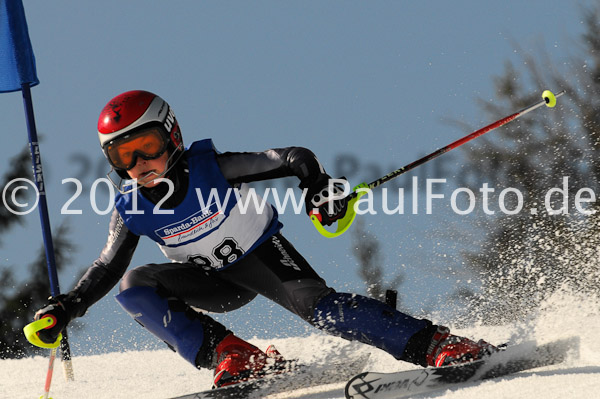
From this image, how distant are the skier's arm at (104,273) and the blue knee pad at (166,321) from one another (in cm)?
28

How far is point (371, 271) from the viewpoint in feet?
56.6

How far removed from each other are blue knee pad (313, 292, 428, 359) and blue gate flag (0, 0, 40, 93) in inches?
165

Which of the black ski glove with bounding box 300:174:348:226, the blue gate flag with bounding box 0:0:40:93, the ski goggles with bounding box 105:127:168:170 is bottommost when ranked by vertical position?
the black ski glove with bounding box 300:174:348:226

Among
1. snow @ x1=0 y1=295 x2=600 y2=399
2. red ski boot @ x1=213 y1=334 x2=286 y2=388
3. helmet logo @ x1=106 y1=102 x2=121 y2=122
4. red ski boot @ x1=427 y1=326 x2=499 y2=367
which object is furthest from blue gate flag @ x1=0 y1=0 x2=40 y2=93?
red ski boot @ x1=427 y1=326 x2=499 y2=367

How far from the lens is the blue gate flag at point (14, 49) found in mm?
6613

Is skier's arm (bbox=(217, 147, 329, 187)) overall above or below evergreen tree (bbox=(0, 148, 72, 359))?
above

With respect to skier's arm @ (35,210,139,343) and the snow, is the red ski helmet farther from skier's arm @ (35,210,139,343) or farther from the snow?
the snow

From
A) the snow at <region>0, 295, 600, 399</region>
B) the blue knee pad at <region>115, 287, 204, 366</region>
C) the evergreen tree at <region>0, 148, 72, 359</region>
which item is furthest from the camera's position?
the evergreen tree at <region>0, 148, 72, 359</region>

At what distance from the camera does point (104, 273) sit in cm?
425

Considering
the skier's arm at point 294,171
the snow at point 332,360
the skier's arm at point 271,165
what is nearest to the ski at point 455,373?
the snow at point 332,360

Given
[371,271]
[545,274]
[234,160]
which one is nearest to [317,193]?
[234,160]

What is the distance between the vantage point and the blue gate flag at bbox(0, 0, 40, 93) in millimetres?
6613

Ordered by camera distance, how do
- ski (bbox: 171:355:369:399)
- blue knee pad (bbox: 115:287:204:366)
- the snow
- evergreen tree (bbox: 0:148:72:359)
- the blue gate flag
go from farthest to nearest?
evergreen tree (bbox: 0:148:72:359)
the blue gate flag
blue knee pad (bbox: 115:287:204:366)
ski (bbox: 171:355:369:399)
the snow

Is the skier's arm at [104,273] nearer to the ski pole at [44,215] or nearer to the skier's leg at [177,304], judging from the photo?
the skier's leg at [177,304]
